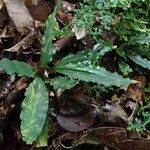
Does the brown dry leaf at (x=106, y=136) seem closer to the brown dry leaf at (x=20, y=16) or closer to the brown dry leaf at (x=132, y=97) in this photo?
the brown dry leaf at (x=132, y=97)

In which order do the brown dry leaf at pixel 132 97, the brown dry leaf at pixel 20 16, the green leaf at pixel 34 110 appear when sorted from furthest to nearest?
the brown dry leaf at pixel 20 16 < the brown dry leaf at pixel 132 97 < the green leaf at pixel 34 110

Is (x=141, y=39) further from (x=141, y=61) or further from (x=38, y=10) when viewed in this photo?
(x=38, y=10)

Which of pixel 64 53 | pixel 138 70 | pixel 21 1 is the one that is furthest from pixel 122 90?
pixel 21 1

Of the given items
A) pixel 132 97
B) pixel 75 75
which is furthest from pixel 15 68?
pixel 132 97

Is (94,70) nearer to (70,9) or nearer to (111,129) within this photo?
(111,129)

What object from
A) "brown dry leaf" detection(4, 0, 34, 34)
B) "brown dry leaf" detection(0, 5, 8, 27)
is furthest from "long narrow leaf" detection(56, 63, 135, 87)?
"brown dry leaf" detection(0, 5, 8, 27)

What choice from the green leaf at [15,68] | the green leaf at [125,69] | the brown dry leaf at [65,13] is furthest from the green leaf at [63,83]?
the brown dry leaf at [65,13]
